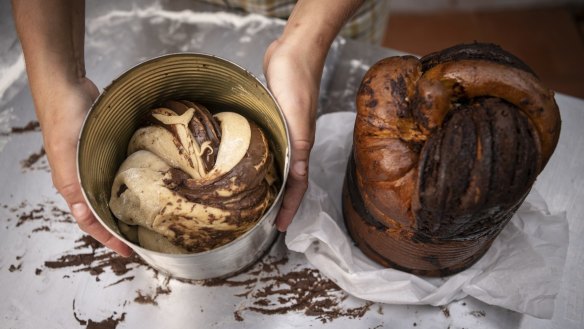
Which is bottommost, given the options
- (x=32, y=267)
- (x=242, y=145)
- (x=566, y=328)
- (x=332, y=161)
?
(x=32, y=267)

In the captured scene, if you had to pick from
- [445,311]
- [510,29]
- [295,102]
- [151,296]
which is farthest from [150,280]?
[510,29]

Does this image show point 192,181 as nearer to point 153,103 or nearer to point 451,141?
point 153,103

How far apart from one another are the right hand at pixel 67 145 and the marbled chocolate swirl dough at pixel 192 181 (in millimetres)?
50

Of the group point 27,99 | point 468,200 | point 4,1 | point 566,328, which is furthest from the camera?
point 4,1

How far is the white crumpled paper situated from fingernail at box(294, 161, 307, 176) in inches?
8.4

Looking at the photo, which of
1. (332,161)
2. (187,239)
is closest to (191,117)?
(187,239)

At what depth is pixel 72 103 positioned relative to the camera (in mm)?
948

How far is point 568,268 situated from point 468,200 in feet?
1.72

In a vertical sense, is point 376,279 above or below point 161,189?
below

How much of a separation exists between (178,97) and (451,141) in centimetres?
60

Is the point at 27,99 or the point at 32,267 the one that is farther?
the point at 27,99

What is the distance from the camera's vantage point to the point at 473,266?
1.09 m

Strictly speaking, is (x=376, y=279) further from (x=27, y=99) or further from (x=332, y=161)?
(x=27, y=99)

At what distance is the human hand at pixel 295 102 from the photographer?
35.6 inches
